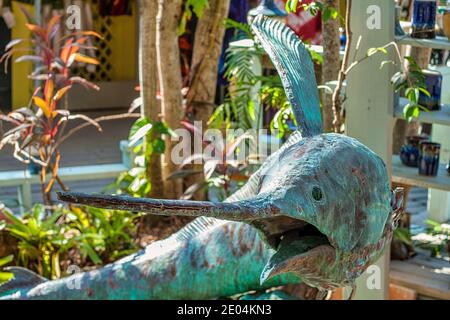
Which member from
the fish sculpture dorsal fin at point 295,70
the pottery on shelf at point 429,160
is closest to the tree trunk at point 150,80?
the pottery on shelf at point 429,160

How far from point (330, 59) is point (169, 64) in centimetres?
111

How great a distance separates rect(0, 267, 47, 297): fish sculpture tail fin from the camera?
2.21 meters

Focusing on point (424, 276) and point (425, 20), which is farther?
point (424, 276)

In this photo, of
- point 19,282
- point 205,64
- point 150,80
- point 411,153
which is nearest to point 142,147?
point 150,80

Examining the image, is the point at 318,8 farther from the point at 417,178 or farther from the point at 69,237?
the point at 69,237

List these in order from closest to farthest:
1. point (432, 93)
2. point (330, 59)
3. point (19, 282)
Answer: point (19, 282), point (330, 59), point (432, 93)

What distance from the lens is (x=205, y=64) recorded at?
4.10 m

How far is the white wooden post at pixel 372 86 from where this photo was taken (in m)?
2.87

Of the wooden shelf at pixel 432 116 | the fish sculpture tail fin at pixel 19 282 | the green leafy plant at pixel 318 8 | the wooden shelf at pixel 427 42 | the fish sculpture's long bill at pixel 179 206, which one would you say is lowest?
the fish sculpture tail fin at pixel 19 282

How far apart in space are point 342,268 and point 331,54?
1.73 m

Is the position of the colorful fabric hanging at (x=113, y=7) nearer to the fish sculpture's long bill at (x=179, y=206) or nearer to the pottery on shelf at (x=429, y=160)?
the pottery on shelf at (x=429, y=160)

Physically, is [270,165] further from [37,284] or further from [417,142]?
[417,142]
